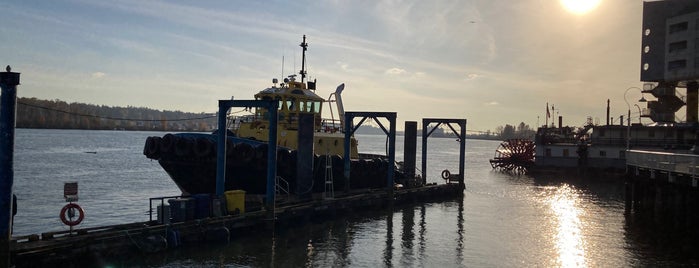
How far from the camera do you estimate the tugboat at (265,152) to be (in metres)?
22.5

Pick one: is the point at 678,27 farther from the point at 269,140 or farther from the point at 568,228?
the point at 269,140

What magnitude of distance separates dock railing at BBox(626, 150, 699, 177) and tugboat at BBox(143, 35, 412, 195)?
43.6 ft

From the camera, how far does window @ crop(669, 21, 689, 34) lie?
57.5 m

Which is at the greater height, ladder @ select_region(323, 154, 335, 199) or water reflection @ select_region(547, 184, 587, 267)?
ladder @ select_region(323, 154, 335, 199)

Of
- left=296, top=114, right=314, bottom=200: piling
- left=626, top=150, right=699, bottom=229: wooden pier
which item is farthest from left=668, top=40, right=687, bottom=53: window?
left=296, top=114, right=314, bottom=200: piling

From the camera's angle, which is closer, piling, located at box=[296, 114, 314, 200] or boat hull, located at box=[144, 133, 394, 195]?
boat hull, located at box=[144, 133, 394, 195]

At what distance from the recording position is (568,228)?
26.6 meters

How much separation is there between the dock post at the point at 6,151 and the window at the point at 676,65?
62.2 meters

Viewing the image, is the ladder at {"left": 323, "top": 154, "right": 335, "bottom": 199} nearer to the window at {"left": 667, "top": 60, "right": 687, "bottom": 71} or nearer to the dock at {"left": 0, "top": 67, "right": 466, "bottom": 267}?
the dock at {"left": 0, "top": 67, "right": 466, "bottom": 267}

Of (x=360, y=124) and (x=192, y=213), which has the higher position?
(x=360, y=124)

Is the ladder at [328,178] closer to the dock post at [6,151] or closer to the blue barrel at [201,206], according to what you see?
the blue barrel at [201,206]

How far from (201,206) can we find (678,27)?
5845 centimetres

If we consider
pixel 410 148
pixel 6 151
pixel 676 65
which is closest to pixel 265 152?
pixel 6 151

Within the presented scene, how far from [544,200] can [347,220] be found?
A: 20525 mm
